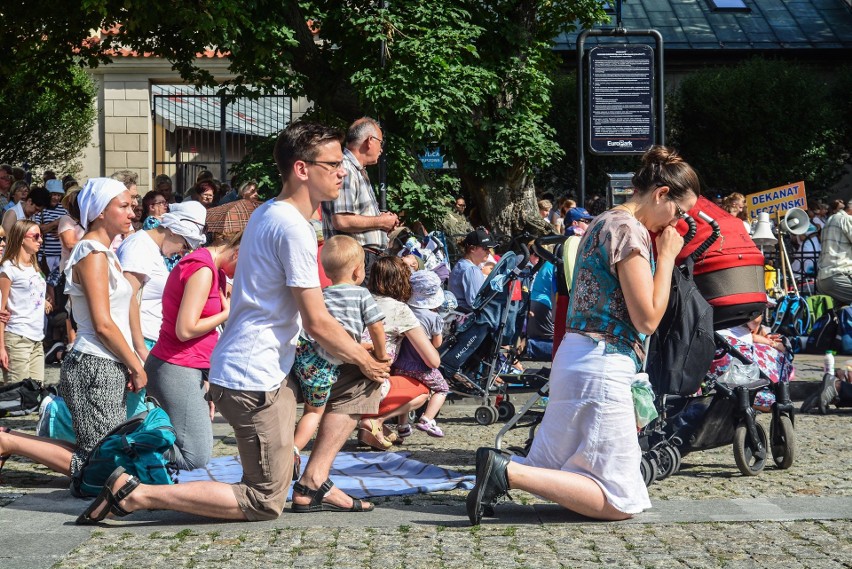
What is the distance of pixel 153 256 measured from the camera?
22.9ft

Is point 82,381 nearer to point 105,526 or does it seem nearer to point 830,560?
point 105,526

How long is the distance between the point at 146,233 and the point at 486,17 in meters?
13.0

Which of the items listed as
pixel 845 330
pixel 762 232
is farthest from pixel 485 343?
pixel 845 330

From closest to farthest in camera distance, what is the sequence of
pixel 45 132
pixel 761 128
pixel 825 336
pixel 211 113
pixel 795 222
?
pixel 825 336 → pixel 795 222 → pixel 211 113 → pixel 45 132 → pixel 761 128

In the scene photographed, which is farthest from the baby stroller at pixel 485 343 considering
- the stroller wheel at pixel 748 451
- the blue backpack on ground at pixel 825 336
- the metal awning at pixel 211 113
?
the metal awning at pixel 211 113

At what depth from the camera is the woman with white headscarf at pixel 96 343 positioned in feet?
20.3

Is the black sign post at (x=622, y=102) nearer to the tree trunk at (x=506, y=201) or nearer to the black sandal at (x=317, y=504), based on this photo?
the tree trunk at (x=506, y=201)

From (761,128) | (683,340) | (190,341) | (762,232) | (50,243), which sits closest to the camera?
(683,340)

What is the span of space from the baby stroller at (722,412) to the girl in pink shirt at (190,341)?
8.24ft

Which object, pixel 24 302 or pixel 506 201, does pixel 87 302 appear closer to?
pixel 24 302

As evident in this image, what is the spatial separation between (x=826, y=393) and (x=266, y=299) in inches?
237

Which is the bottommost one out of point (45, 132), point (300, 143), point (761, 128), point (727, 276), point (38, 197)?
point (727, 276)

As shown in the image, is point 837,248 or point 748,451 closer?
point 748,451

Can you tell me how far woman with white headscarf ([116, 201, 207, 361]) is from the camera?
6.83m
